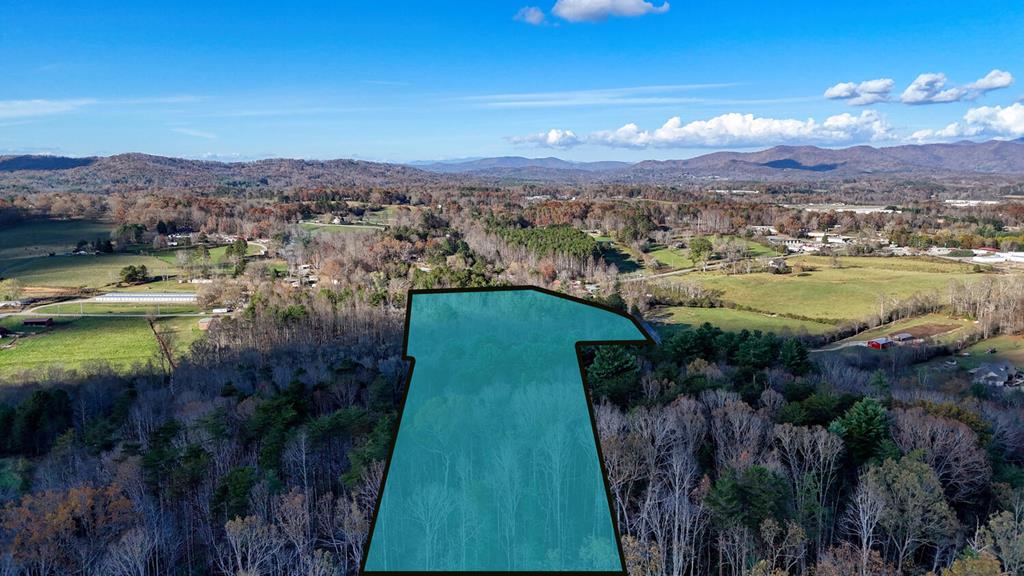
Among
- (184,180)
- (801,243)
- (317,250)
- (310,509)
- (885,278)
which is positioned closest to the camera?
(310,509)

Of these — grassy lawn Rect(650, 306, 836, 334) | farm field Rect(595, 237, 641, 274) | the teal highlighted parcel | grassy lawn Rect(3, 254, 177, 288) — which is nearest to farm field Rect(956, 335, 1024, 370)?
grassy lawn Rect(650, 306, 836, 334)

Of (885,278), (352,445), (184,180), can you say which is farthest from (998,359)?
(184,180)

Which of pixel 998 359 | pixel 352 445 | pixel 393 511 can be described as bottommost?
pixel 998 359

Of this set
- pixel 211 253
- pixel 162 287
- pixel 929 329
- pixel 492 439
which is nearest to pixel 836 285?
pixel 929 329

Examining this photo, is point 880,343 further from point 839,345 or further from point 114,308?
point 114,308

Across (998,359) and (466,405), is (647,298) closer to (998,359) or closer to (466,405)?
(998,359)

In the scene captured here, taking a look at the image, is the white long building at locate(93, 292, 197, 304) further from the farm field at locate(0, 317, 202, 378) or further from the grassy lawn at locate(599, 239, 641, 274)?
the grassy lawn at locate(599, 239, 641, 274)

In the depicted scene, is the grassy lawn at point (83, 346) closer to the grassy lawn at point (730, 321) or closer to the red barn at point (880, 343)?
the grassy lawn at point (730, 321)
